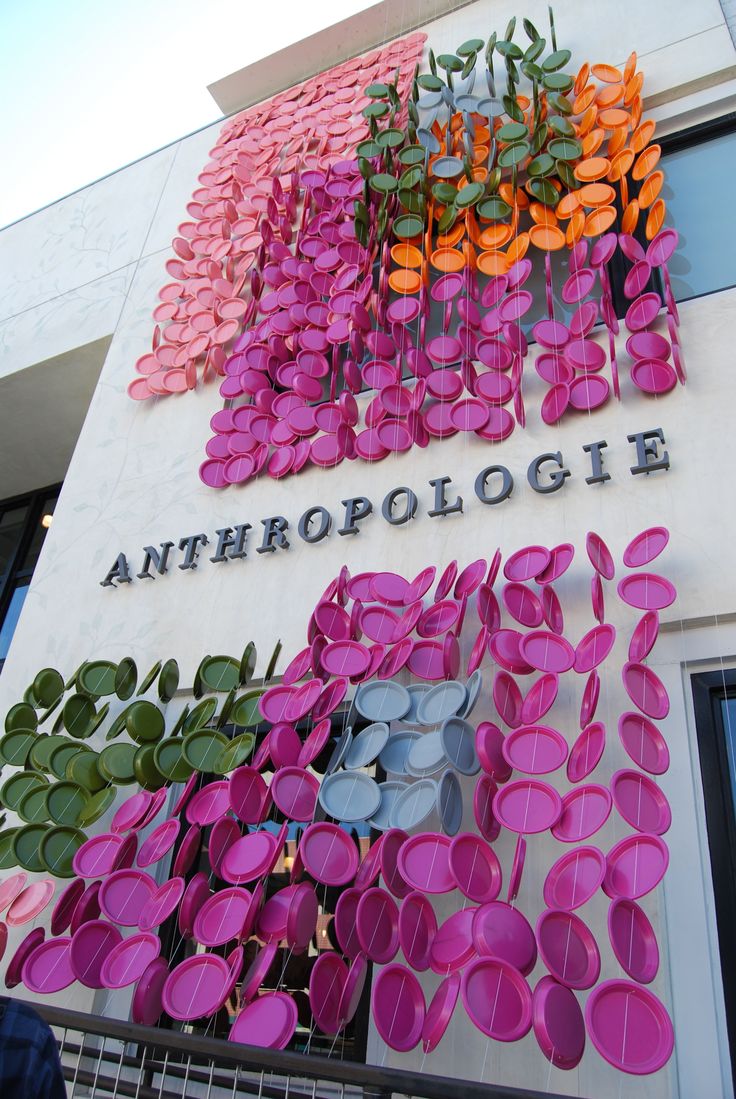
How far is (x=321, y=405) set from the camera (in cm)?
491

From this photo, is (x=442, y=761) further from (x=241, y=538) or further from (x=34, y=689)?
(x=34, y=689)

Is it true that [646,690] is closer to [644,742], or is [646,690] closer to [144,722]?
[644,742]

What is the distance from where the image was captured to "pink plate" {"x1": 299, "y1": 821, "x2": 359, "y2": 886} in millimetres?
3043

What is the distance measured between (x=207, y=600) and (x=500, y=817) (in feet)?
7.71

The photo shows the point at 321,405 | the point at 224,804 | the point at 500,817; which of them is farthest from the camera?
the point at 321,405

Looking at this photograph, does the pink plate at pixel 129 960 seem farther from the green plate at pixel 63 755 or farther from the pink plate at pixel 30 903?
the green plate at pixel 63 755

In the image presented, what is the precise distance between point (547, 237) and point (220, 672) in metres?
3.11

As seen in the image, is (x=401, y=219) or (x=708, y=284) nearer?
(x=708, y=284)

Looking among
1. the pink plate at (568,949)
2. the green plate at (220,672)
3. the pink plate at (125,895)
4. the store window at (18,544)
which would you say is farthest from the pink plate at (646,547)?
the store window at (18,544)

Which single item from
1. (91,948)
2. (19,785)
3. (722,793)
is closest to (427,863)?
(722,793)

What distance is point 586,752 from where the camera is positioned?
2.99 m

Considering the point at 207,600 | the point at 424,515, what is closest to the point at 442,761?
the point at 424,515

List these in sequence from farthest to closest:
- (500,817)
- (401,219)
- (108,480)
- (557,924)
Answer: (108,480), (401,219), (500,817), (557,924)

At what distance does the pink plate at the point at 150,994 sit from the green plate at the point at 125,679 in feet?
4.85
